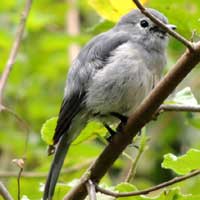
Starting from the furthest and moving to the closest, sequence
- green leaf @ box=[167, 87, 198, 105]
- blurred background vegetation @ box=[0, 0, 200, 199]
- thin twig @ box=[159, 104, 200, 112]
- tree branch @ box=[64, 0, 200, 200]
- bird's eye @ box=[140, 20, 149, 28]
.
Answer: blurred background vegetation @ box=[0, 0, 200, 199]
bird's eye @ box=[140, 20, 149, 28]
green leaf @ box=[167, 87, 198, 105]
thin twig @ box=[159, 104, 200, 112]
tree branch @ box=[64, 0, 200, 200]

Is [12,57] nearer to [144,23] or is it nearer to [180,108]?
[144,23]

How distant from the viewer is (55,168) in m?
2.95

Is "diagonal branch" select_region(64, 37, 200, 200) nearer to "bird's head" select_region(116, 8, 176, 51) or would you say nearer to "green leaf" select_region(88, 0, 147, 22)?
"green leaf" select_region(88, 0, 147, 22)

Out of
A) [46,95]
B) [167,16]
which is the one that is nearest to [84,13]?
[46,95]

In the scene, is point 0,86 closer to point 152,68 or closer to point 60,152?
point 60,152

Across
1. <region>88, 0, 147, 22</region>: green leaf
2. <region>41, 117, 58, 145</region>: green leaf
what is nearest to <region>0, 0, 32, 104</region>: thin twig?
<region>41, 117, 58, 145</region>: green leaf

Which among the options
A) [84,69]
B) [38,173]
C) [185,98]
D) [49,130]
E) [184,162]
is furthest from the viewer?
[38,173]

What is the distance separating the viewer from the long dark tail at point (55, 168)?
8.57ft

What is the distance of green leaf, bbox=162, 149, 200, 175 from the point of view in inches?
82.0

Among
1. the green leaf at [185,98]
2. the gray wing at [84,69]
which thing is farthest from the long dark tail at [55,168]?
the green leaf at [185,98]

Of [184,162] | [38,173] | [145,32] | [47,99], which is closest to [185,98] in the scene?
[184,162]

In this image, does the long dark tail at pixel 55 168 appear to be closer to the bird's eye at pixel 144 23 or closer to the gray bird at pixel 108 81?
the gray bird at pixel 108 81

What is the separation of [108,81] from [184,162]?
99 centimetres

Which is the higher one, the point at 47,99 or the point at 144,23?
the point at 144,23
